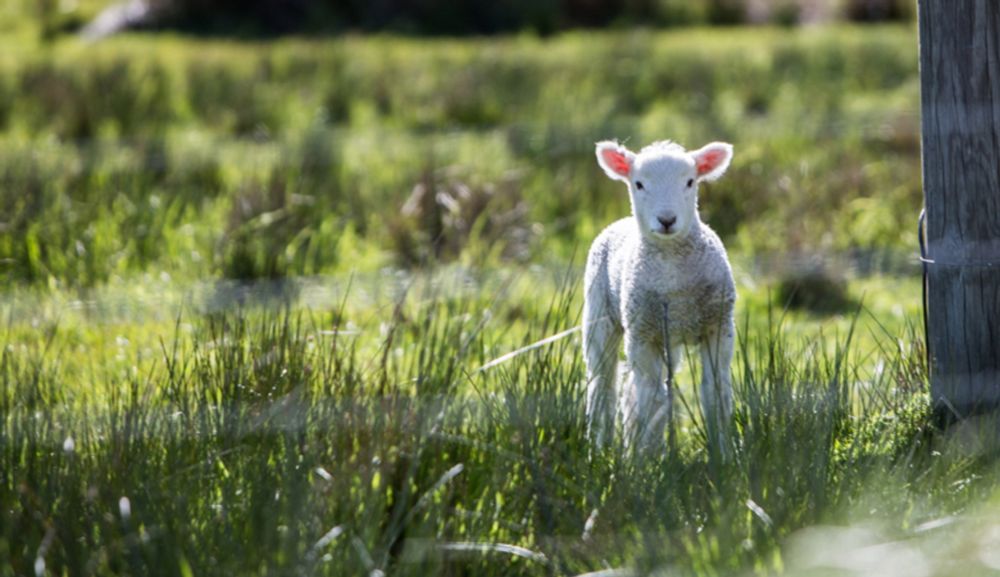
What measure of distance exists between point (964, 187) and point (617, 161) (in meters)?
0.98

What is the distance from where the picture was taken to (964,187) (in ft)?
12.9

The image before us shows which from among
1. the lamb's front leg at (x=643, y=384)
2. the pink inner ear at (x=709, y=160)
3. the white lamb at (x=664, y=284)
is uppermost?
the pink inner ear at (x=709, y=160)

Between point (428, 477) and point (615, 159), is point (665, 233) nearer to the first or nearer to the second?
point (615, 159)

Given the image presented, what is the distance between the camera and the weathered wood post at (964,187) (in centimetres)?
390

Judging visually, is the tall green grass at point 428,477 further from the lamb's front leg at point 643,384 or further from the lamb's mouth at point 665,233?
the lamb's mouth at point 665,233

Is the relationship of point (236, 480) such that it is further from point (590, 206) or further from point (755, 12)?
point (755, 12)

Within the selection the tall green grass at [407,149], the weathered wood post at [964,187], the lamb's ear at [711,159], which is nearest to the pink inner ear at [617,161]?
the lamb's ear at [711,159]

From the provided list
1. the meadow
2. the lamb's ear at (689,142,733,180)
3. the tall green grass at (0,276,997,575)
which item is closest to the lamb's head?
the lamb's ear at (689,142,733,180)

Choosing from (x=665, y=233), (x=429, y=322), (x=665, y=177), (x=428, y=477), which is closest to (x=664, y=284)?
(x=665, y=233)

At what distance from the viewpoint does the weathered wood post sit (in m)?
3.90

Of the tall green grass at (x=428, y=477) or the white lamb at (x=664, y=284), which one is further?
the white lamb at (x=664, y=284)

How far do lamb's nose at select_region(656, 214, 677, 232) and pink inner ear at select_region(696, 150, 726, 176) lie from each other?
1.01ft

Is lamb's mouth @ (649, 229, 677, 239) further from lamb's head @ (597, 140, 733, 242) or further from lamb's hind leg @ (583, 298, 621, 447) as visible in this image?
lamb's hind leg @ (583, 298, 621, 447)

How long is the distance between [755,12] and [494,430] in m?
18.4
